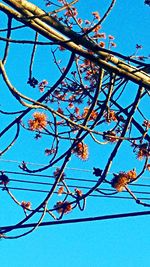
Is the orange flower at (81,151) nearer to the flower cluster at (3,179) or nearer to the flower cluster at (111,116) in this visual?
the flower cluster at (111,116)

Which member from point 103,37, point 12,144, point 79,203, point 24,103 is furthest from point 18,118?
point 103,37

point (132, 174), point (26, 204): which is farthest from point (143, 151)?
point (26, 204)

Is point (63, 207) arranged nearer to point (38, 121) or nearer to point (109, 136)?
point (38, 121)

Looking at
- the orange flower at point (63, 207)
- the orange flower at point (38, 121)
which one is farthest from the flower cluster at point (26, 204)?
the orange flower at point (38, 121)

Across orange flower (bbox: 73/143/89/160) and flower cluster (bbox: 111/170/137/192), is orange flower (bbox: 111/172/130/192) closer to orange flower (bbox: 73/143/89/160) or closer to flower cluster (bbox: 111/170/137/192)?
flower cluster (bbox: 111/170/137/192)

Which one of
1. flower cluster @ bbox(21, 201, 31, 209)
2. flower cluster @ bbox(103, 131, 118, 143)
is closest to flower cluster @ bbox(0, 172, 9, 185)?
flower cluster @ bbox(21, 201, 31, 209)

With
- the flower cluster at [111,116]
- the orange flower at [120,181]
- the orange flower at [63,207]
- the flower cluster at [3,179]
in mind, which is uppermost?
the flower cluster at [111,116]

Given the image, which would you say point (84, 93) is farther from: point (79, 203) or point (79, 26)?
point (79, 203)

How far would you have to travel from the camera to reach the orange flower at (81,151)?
405cm

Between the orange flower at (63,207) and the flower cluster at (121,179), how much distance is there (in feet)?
1.20

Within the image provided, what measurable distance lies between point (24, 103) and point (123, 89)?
116cm

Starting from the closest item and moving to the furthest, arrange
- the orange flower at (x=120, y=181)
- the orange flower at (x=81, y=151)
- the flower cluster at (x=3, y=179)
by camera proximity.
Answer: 1. the orange flower at (x=120, y=181)
2. the flower cluster at (x=3, y=179)
3. the orange flower at (x=81, y=151)

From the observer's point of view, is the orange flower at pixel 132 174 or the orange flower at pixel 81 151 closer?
the orange flower at pixel 132 174

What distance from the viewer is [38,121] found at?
12.8 feet
